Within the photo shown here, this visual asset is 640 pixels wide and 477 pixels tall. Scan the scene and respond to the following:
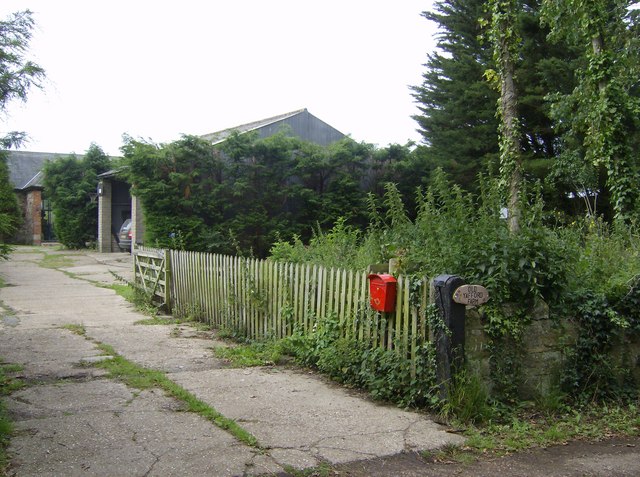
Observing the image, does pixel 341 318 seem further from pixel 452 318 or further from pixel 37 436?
pixel 37 436

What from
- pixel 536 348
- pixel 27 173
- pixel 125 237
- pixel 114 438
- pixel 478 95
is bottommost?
pixel 114 438

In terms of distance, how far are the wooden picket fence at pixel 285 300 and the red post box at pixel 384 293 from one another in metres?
0.07

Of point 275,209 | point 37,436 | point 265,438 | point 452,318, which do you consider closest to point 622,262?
point 452,318

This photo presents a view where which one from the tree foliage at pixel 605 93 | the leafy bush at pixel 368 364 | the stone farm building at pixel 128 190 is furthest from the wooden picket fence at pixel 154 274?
the tree foliage at pixel 605 93

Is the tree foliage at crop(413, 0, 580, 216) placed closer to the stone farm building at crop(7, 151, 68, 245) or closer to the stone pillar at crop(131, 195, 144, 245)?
the stone pillar at crop(131, 195, 144, 245)

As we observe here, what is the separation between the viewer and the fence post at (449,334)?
5.35 metres

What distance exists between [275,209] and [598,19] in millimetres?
11222

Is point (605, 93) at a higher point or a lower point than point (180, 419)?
higher

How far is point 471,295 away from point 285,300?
3.08m

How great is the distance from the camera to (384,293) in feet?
19.4

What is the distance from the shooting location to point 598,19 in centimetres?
1448

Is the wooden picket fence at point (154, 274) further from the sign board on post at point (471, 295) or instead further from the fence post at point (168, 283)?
the sign board on post at point (471, 295)

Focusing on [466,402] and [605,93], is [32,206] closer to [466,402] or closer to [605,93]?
[605,93]

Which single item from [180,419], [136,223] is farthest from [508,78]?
[136,223]
